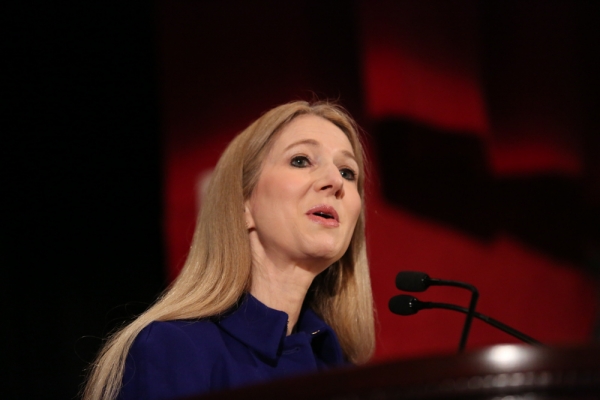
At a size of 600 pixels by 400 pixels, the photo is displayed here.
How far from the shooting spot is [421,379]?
0.70 m

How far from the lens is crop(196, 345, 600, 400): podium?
0.68 metres

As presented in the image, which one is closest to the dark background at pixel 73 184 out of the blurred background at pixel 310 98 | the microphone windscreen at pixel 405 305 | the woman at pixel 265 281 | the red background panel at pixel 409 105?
the blurred background at pixel 310 98

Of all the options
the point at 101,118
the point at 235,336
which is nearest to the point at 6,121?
the point at 101,118

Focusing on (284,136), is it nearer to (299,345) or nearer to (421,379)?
(299,345)

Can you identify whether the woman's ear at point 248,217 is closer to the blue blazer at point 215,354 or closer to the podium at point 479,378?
the blue blazer at point 215,354

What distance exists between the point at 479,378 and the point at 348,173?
56.9 inches

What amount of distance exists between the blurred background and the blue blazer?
1.19 m

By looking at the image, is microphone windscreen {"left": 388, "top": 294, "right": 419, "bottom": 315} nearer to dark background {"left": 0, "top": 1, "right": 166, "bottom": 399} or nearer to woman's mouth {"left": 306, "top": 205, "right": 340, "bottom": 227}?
woman's mouth {"left": 306, "top": 205, "right": 340, "bottom": 227}

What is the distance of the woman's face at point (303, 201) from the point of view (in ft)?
6.30

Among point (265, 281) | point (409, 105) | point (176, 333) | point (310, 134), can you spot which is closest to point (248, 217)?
point (265, 281)

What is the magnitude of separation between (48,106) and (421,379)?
9.75 feet

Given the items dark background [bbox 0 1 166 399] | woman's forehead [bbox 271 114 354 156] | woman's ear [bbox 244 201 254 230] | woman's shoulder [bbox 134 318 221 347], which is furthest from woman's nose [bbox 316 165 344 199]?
dark background [bbox 0 1 166 399]

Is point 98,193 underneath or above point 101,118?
underneath

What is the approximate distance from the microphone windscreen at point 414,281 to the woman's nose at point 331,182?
0.32 metres
